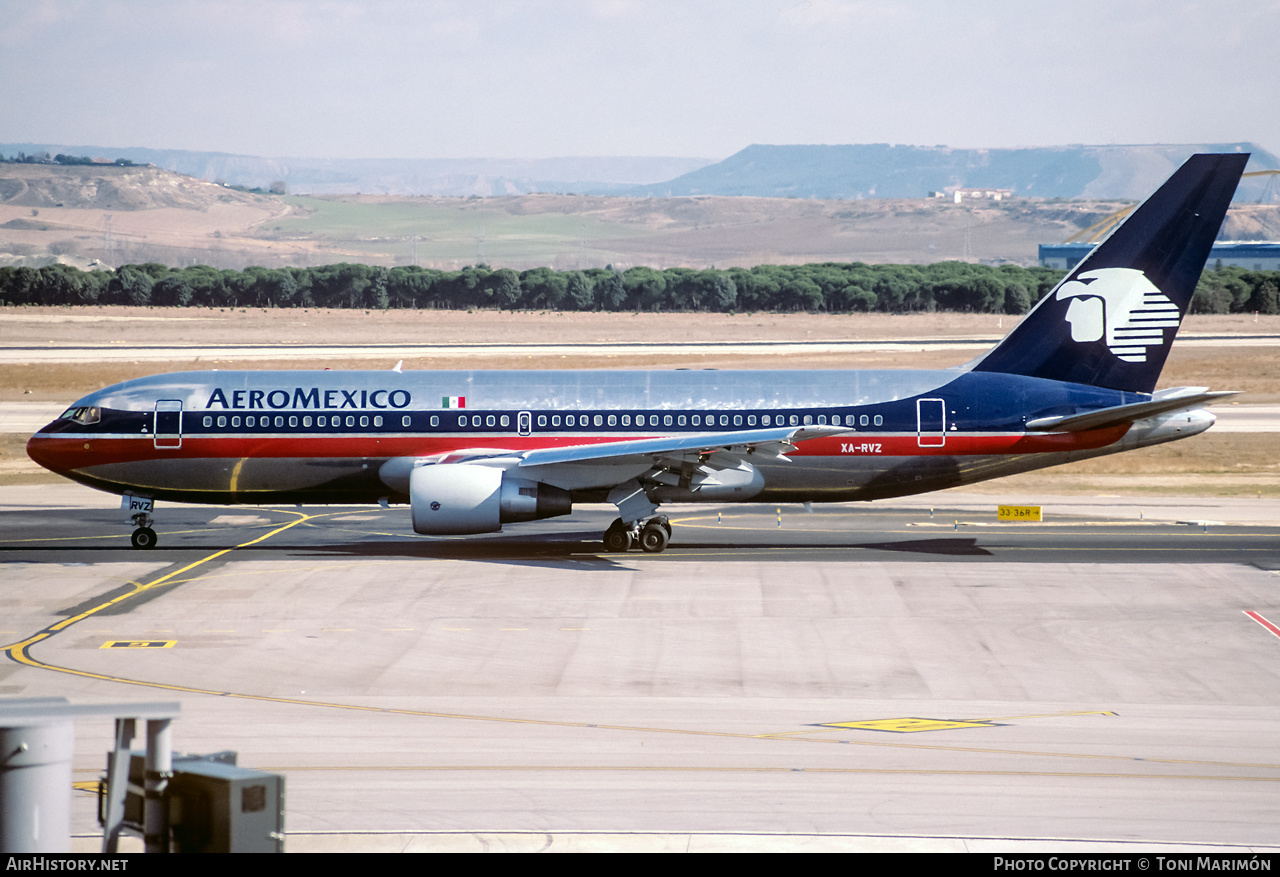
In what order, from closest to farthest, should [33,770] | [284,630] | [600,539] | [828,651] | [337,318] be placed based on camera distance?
1. [33,770]
2. [828,651]
3. [284,630]
4. [600,539]
5. [337,318]

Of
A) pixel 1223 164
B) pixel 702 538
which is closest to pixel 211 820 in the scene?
pixel 702 538

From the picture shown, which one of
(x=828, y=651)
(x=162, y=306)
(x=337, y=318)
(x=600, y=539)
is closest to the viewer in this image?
(x=828, y=651)

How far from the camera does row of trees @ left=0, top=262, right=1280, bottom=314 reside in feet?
457

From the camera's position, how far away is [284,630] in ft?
88.0

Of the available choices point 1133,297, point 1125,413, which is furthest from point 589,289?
point 1125,413

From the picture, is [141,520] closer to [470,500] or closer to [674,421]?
[470,500]

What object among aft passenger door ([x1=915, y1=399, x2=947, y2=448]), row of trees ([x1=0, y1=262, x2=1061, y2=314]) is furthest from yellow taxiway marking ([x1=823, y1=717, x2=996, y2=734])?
row of trees ([x1=0, y1=262, x2=1061, y2=314])

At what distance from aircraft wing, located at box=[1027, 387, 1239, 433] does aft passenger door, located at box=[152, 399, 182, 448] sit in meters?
24.2

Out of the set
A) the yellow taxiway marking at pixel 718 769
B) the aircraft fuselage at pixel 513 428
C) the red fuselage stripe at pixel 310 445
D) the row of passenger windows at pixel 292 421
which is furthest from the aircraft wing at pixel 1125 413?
the yellow taxiway marking at pixel 718 769

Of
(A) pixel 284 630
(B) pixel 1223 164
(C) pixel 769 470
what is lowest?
(A) pixel 284 630

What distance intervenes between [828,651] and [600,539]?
1462 cm

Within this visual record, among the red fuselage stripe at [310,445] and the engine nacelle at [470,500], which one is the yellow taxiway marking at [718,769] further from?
the red fuselage stripe at [310,445]

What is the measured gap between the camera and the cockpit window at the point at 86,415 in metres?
36.0

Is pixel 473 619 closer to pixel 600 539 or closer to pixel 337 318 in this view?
pixel 600 539
